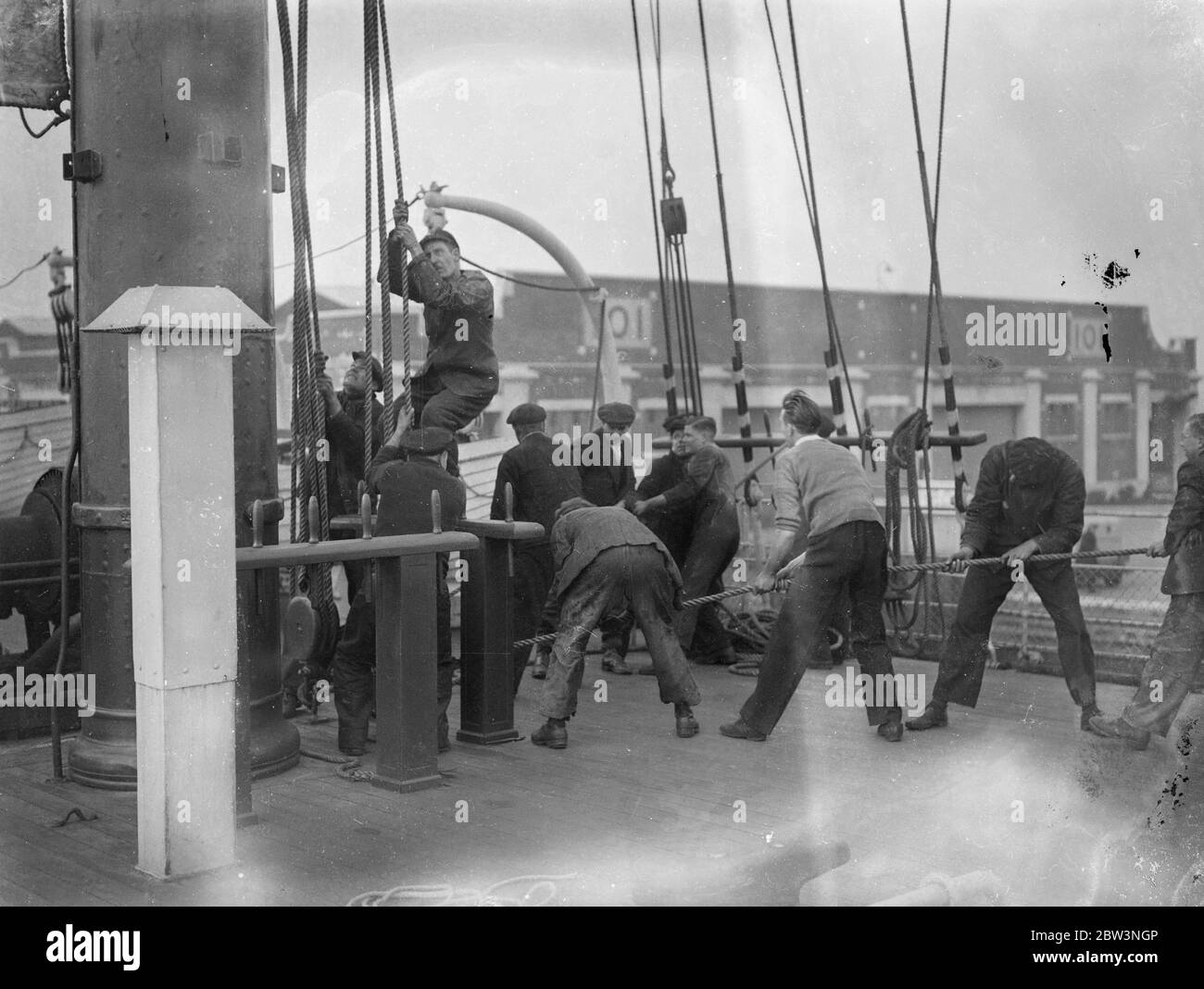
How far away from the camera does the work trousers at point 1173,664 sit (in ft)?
20.5

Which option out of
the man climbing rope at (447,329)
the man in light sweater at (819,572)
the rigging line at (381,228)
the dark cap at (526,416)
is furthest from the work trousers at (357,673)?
the dark cap at (526,416)

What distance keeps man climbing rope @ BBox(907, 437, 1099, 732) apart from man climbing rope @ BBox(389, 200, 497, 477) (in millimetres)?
2580

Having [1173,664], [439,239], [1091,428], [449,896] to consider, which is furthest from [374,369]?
[1091,428]

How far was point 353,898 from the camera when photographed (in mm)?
4141

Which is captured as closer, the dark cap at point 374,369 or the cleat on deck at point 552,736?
the cleat on deck at point 552,736

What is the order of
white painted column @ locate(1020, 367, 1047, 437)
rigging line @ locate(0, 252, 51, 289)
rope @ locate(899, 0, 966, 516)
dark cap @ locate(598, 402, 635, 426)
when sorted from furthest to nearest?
white painted column @ locate(1020, 367, 1047, 437) → rigging line @ locate(0, 252, 51, 289) → dark cap @ locate(598, 402, 635, 426) → rope @ locate(899, 0, 966, 516)

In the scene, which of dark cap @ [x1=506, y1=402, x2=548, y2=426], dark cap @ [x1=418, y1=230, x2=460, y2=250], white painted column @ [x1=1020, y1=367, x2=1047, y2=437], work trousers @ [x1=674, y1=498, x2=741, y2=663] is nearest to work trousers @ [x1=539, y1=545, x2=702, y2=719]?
dark cap @ [x1=418, y1=230, x2=460, y2=250]

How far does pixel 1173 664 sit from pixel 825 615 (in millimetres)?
1611

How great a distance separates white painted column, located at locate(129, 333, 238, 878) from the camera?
4309mm

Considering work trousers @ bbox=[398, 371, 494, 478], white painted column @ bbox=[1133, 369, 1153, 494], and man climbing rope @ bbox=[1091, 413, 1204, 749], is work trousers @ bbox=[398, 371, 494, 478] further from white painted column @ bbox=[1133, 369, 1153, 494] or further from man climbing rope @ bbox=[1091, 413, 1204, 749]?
white painted column @ bbox=[1133, 369, 1153, 494]

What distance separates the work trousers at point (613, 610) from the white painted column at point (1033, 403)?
18685 millimetres

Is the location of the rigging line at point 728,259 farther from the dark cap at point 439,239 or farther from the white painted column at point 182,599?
the white painted column at point 182,599
